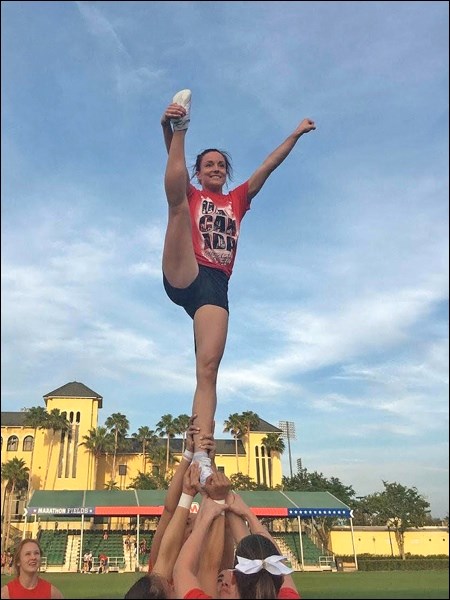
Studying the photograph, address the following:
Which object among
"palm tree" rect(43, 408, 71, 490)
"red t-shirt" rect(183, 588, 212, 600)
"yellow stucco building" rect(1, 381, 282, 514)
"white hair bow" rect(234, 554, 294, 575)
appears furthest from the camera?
"yellow stucco building" rect(1, 381, 282, 514)

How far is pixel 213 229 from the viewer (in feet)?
16.7

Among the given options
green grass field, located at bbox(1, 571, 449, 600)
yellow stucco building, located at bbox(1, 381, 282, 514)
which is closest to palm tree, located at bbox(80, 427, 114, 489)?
yellow stucco building, located at bbox(1, 381, 282, 514)

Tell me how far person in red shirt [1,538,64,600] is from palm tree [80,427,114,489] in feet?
186

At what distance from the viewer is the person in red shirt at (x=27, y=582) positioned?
3465mm

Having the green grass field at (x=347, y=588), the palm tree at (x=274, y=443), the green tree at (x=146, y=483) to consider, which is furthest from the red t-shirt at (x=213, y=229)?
the palm tree at (x=274, y=443)

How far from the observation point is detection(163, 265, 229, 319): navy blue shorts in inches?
189

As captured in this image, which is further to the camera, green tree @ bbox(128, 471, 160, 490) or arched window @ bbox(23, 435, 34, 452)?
arched window @ bbox(23, 435, 34, 452)

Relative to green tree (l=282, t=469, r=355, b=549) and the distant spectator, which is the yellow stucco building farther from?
the distant spectator

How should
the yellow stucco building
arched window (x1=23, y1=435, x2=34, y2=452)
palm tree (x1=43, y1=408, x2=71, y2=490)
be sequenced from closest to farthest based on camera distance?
palm tree (x1=43, y1=408, x2=71, y2=490) < the yellow stucco building < arched window (x1=23, y1=435, x2=34, y2=452)

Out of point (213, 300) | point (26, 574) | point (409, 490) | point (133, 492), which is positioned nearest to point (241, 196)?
point (213, 300)

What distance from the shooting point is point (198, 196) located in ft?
16.8

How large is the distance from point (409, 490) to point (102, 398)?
3154 centimetres

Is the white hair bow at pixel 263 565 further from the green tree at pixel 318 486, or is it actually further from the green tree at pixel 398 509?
the green tree at pixel 318 486

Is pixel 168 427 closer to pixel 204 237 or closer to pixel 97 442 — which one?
pixel 97 442
